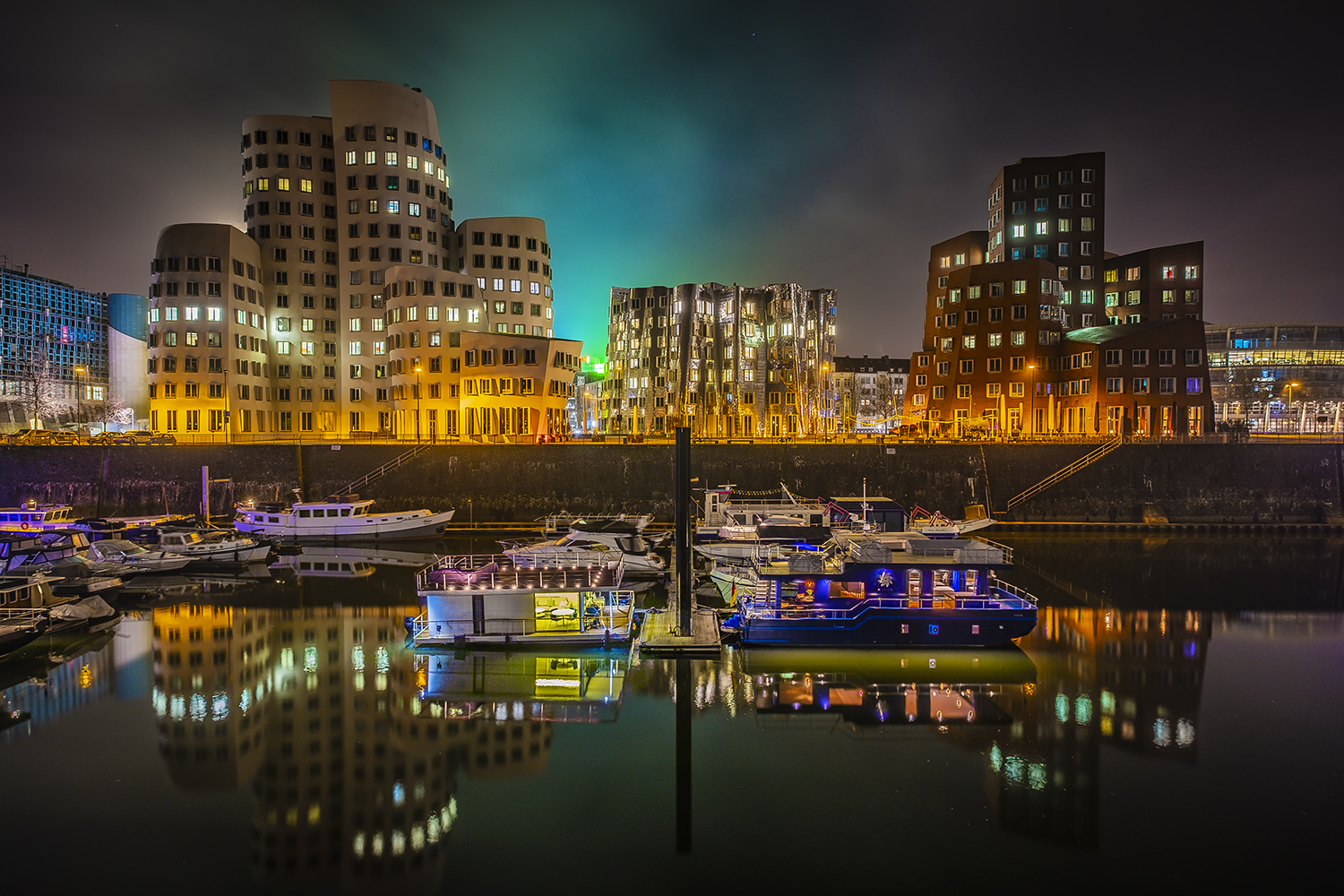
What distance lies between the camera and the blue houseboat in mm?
21953

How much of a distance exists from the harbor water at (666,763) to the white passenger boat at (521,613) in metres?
0.74

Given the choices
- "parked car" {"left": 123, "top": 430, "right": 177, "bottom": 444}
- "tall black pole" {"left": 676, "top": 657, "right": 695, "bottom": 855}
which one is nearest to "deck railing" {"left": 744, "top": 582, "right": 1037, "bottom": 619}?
"tall black pole" {"left": 676, "top": 657, "right": 695, "bottom": 855}

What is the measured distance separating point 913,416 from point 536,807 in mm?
66534

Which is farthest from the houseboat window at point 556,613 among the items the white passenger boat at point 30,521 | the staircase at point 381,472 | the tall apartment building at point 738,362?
the tall apartment building at point 738,362

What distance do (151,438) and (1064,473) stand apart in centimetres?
7590

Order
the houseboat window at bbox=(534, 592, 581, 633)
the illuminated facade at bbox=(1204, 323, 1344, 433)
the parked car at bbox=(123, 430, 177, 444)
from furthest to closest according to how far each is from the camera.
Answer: the illuminated facade at bbox=(1204, 323, 1344, 433) < the parked car at bbox=(123, 430, 177, 444) < the houseboat window at bbox=(534, 592, 581, 633)

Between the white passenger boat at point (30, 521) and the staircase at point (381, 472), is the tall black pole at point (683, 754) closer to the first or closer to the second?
the staircase at point (381, 472)

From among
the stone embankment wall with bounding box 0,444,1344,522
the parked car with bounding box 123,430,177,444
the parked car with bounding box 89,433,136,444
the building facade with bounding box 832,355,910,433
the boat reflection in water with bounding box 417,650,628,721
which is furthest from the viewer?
the building facade with bounding box 832,355,910,433

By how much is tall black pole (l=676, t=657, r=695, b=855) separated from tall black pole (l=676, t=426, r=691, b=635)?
6.23ft

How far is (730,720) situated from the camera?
1692cm

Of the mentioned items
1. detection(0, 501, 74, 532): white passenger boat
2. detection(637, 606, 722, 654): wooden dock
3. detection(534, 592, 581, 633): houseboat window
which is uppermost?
detection(0, 501, 74, 532): white passenger boat

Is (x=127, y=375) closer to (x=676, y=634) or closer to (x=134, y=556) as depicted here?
(x=134, y=556)

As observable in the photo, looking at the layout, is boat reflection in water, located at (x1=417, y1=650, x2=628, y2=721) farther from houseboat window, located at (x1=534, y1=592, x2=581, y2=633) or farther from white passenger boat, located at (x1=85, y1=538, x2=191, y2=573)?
white passenger boat, located at (x1=85, y1=538, x2=191, y2=573)

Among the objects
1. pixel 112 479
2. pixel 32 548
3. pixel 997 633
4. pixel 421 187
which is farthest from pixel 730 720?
pixel 421 187
